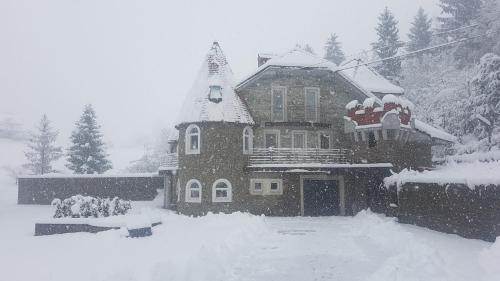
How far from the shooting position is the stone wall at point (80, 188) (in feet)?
112

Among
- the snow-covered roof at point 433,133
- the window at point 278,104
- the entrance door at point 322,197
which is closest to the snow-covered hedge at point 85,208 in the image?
the window at point 278,104

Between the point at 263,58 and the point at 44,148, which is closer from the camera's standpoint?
the point at 263,58

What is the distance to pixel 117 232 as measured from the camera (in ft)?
54.7

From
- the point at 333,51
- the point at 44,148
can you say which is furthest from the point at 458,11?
the point at 44,148

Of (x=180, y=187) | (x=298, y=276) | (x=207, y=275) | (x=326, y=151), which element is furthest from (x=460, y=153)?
(x=207, y=275)

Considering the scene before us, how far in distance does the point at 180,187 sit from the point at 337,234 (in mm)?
11589

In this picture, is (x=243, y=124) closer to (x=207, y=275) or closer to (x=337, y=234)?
(x=337, y=234)

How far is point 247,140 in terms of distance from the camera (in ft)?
87.8

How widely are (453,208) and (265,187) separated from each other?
40.0 feet

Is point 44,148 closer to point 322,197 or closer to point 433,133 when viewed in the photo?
point 322,197

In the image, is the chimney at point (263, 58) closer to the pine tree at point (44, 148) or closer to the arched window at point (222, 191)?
the arched window at point (222, 191)

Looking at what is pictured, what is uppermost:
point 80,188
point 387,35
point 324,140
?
point 387,35

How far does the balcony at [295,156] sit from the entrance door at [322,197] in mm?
1993

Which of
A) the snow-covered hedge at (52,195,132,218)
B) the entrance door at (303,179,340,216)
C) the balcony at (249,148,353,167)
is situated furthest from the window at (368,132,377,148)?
the snow-covered hedge at (52,195,132,218)
